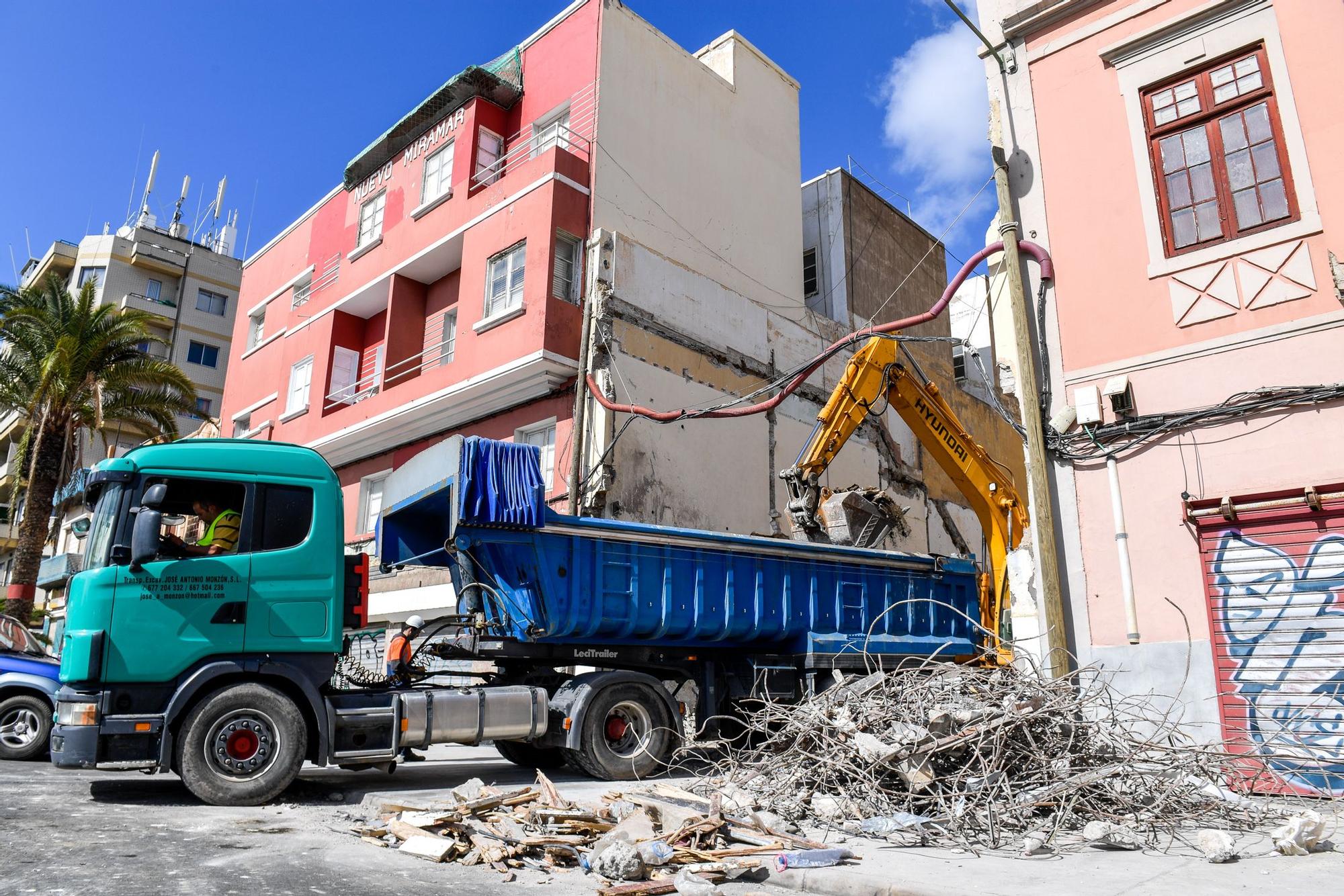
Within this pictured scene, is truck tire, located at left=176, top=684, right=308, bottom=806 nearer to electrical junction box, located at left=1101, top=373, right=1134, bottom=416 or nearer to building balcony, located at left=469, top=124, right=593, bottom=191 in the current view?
electrical junction box, located at left=1101, top=373, right=1134, bottom=416

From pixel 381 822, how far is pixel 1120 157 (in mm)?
9233

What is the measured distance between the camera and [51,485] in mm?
21922

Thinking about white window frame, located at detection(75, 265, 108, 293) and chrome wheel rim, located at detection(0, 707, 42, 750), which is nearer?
chrome wheel rim, located at detection(0, 707, 42, 750)

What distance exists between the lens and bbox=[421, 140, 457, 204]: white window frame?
1962 centimetres

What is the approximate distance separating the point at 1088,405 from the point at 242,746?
26.8 ft

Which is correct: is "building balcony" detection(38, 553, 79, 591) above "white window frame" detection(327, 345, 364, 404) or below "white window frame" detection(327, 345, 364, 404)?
below

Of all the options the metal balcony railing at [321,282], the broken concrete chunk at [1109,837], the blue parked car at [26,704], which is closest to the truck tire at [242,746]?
the blue parked car at [26,704]

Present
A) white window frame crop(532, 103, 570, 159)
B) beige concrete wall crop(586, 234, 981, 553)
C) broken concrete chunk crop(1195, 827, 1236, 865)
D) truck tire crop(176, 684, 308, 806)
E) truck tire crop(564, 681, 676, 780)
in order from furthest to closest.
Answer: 1. white window frame crop(532, 103, 570, 159)
2. beige concrete wall crop(586, 234, 981, 553)
3. truck tire crop(564, 681, 676, 780)
4. truck tire crop(176, 684, 308, 806)
5. broken concrete chunk crop(1195, 827, 1236, 865)

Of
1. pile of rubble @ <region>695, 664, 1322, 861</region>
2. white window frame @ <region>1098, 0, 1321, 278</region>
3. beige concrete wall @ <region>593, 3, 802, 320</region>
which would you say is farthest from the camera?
beige concrete wall @ <region>593, 3, 802, 320</region>

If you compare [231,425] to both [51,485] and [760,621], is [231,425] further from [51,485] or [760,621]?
[760,621]

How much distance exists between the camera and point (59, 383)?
21797 mm

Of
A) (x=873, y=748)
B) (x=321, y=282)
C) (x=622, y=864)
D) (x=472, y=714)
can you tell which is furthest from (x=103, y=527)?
(x=321, y=282)

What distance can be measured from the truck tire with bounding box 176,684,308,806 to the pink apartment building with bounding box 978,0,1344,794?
23.4ft

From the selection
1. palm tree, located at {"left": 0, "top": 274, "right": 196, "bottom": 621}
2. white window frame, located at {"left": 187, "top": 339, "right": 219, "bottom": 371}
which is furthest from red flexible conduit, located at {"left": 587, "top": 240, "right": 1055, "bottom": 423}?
white window frame, located at {"left": 187, "top": 339, "right": 219, "bottom": 371}
